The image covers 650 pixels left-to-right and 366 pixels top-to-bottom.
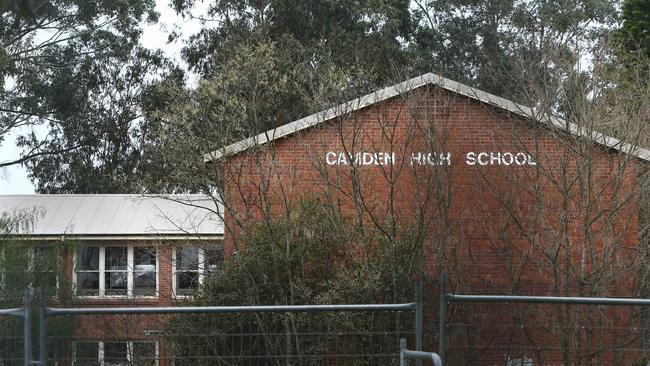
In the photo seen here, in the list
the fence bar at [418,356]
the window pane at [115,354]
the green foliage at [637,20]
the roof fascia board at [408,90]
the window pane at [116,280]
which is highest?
the green foliage at [637,20]

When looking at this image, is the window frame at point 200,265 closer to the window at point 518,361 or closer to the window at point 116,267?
the window at point 116,267

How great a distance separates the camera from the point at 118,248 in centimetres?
3184

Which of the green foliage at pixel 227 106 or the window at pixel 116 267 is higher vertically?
the green foliage at pixel 227 106

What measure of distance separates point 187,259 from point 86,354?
Answer: 14.3 meters

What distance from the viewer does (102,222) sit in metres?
32.0

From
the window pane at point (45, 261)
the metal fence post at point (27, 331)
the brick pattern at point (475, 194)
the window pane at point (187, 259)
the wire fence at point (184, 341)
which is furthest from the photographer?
the window pane at point (45, 261)

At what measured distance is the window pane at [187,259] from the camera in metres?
19.9

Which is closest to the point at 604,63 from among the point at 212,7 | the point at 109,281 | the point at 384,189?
the point at 384,189

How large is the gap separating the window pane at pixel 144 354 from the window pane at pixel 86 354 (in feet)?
2.07

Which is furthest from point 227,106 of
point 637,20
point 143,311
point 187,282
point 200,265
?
point 637,20

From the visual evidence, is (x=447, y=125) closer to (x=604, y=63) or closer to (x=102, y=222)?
(x=604, y=63)

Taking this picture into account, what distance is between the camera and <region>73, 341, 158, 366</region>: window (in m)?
7.80

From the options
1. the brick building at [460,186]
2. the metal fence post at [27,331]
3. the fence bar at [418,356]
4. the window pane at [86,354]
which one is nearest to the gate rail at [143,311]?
the metal fence post at [27,331]

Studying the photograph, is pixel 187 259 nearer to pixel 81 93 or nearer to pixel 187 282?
pixel 187 282
